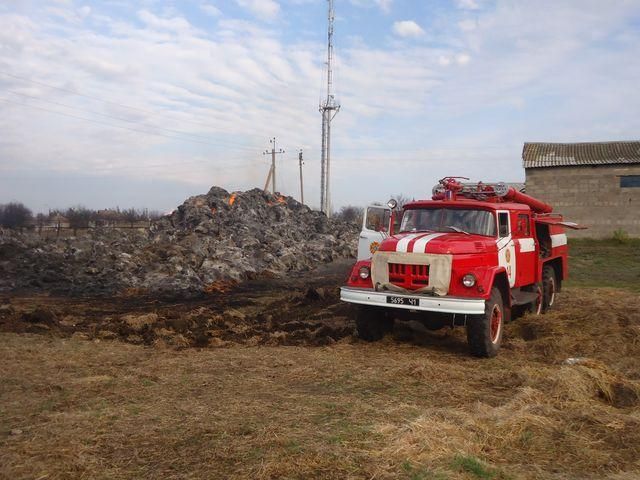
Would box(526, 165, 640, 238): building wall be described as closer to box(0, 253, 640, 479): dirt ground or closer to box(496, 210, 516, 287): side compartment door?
box(0, 253, 640, 479): dirt ground

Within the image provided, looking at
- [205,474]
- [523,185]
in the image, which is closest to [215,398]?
[205,474]

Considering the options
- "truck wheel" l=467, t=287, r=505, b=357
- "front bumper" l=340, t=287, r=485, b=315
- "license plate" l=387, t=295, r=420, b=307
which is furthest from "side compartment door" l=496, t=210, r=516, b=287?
"license plate" l=387, t=295, r=420, b=307

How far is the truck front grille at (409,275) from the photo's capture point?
8023 mm

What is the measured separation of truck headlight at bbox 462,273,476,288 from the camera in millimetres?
7945

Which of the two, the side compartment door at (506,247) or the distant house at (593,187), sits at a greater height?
the distant house at (593,187)

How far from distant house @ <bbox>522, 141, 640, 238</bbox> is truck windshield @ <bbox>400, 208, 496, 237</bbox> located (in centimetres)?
2208

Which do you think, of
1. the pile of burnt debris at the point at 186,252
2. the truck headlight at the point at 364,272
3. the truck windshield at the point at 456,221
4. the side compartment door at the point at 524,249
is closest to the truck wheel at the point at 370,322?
the truck headlight at the point at 364,272

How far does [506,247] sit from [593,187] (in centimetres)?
2249

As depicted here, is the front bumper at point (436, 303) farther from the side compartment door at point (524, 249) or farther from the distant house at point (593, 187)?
the distant house at point (593, 187)

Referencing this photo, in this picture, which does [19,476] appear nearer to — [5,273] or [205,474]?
[205,474]

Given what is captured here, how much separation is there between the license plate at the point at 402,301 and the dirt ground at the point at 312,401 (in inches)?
29.7

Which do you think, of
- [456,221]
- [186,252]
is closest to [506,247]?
[456,221]

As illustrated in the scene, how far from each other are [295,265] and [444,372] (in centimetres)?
1637

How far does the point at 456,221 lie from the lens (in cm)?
908
